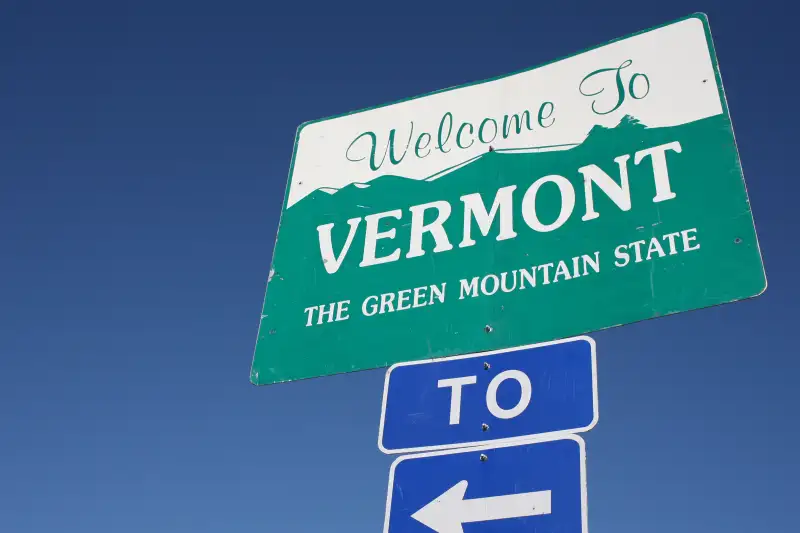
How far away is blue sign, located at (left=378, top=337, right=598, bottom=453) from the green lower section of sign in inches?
4.1

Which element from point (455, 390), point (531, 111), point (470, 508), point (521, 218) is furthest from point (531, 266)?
point (470, 508)

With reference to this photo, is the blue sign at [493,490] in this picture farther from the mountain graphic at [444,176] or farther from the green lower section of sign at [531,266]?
the mountain graphic at [444,176]

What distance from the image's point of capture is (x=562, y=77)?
2.83m

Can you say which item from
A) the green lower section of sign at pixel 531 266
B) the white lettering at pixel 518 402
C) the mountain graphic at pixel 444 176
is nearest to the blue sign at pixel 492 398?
the white lettering at pixel 518 402

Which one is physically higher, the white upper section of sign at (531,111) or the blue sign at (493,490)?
the white upper section of sign at (531,111)

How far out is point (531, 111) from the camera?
9.10 ft

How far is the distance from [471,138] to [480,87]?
25 centimetres

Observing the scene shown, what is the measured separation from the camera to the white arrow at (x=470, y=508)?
1.82 meters

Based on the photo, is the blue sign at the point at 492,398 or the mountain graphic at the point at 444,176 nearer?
the blue sign at the point at 492,398

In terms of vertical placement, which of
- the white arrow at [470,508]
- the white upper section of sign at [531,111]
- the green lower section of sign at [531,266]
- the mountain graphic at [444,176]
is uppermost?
the white upper section of sign at [531,111]

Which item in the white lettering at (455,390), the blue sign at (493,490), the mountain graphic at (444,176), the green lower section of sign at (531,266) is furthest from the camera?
the mountain graphic at (444,176)

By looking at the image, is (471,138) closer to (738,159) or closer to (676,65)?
(676,65)

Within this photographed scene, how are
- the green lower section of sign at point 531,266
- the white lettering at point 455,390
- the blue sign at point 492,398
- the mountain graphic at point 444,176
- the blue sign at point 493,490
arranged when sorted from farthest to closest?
the mountain graphic at point 444,176 < the green lower section of sign at point 531,266 < the white lettering at point 455,390 < the blue sign at point 492,398 < the blue sign at point 493,490

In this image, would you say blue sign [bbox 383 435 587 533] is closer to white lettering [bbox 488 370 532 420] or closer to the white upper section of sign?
white lettering [bbox 488 370 532 420]
